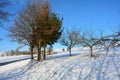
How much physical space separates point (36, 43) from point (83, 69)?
1290 cm

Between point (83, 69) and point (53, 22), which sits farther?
point (53, 22)

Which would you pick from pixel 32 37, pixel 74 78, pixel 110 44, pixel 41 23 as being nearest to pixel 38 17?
pixel 41 23

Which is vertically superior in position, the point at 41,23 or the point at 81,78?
the point at 41,23

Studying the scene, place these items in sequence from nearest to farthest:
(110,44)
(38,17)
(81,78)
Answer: (110,44)
(81,78)
(38,17)

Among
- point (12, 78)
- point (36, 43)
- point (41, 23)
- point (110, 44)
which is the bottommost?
point (12, 78)

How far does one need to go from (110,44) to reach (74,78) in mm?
9992

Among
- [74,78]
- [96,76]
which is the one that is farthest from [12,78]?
[96,76]

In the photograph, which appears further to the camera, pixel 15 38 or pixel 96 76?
pixel 15 38

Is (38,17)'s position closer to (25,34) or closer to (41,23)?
(41,23)

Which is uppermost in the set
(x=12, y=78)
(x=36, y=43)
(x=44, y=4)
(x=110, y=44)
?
(x=44, y=4)

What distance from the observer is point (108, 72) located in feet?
48.9

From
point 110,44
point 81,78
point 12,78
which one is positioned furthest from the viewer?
point 12,78

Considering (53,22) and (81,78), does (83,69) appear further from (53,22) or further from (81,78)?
(53,22)

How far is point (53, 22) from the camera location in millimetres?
27797
